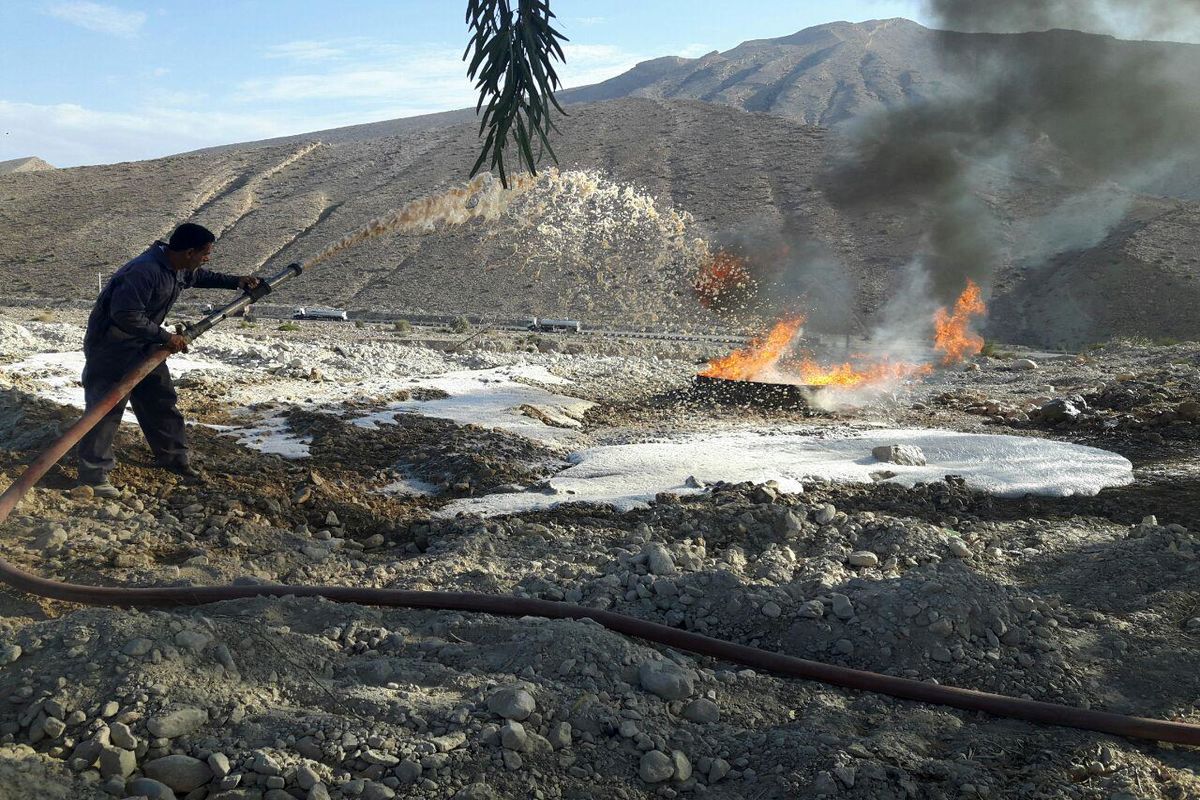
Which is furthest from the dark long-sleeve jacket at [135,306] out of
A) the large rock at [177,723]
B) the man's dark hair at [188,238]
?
the large rock at [177,723]

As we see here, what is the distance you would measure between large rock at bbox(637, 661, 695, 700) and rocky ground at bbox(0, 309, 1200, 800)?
1 centimetres

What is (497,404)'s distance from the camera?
36.2 feet

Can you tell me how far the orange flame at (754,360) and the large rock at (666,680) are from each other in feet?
33.5

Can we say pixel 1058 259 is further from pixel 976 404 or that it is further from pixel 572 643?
pixel 572 643

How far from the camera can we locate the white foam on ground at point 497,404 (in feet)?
32.1

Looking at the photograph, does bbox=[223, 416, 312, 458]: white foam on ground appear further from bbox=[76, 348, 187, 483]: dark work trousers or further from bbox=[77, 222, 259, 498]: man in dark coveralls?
bbox=[76, 348, 187, 483]: dark work trousers

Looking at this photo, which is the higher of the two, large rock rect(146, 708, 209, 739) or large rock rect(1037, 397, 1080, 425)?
large rock rect(146, 708, 209, 739)

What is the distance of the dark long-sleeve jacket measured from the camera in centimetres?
571

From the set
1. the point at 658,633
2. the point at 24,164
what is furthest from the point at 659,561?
the point at 24,164

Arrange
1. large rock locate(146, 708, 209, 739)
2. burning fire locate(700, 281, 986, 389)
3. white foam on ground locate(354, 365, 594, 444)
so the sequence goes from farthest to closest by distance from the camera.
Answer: burning fire locate(700, 281, 986, 389)
white foam on ground locate(354, 365, 594, 444)
large rock locate(146, 708, 209, 739)

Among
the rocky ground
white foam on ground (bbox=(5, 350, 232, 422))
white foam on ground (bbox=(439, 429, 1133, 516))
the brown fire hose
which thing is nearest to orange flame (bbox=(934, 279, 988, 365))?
white foam on ground (bbox=(439, 429, 1133, 516))

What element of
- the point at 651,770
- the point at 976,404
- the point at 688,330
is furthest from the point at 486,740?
the point at 688,330

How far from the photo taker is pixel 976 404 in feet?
42.1

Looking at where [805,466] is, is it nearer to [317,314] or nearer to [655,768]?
[655,768]
